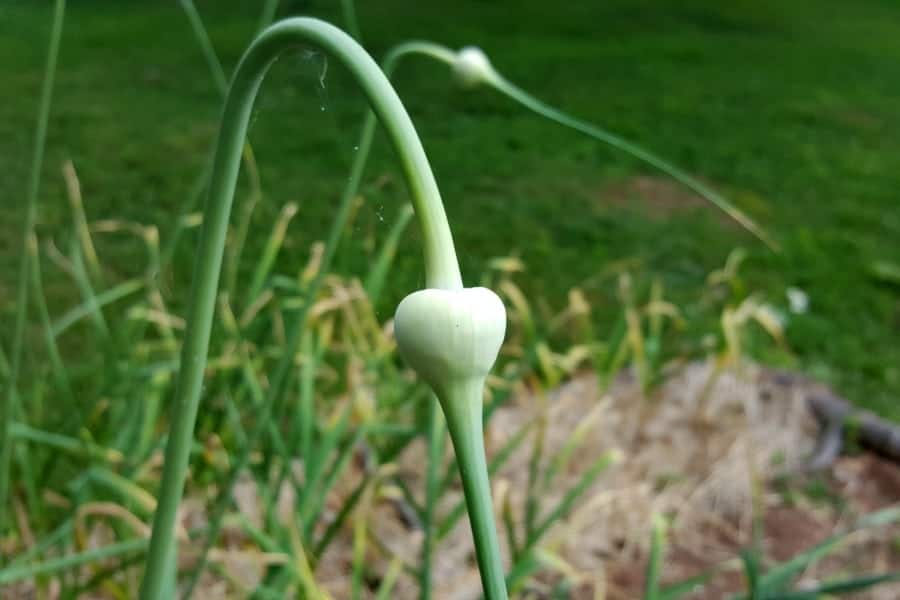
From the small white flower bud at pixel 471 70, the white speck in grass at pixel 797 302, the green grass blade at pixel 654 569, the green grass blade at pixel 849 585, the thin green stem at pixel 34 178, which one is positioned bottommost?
the white speck in grass at pixel 797 302

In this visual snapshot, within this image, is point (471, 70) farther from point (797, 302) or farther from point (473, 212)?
point (797, 302)

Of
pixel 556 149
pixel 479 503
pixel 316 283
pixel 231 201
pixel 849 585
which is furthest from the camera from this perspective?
pixel 556 149

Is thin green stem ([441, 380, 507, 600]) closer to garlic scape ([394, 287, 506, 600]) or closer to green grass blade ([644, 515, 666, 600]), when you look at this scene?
garlic scape ([394, 287, 506, 600])

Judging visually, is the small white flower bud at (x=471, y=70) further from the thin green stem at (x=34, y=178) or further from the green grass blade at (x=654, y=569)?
the green grass blade at (x=654, y=569)

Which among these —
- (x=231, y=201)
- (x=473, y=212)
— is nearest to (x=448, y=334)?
(x=231, y=201)

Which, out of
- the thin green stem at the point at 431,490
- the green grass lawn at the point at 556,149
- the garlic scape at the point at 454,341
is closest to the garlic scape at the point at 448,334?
the garlic scape at the point at 454,341

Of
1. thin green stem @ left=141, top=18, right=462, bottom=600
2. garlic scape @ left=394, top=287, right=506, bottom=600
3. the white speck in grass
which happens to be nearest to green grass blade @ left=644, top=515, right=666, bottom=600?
thin green stem @ left=141, top=18, right=462, bottom=600
